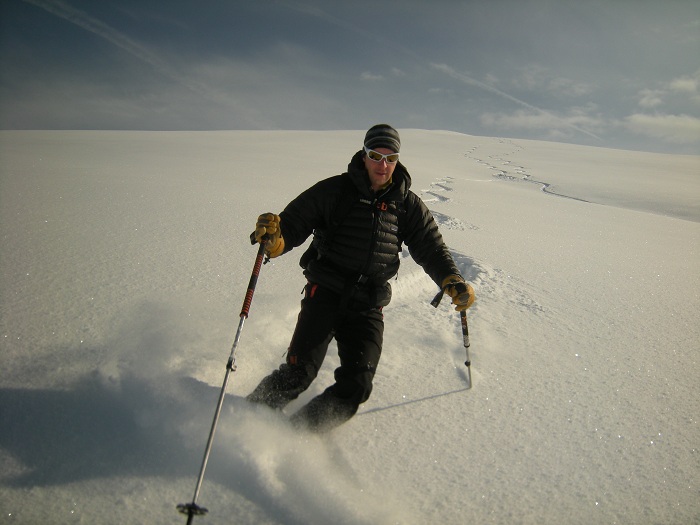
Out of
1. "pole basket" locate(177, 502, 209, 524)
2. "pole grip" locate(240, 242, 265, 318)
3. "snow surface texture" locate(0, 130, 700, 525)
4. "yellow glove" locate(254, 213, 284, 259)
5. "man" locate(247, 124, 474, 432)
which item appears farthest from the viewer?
"man" locate(247, 124, 474, 432)

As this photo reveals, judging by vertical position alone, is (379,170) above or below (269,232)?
above

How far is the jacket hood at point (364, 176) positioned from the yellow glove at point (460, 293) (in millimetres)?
615

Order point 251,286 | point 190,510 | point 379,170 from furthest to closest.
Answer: point 379,170 < point 251,286 < point 190,510

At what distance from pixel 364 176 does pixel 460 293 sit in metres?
0.88

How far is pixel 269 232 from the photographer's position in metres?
1.98

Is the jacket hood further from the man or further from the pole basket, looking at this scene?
the pole basket

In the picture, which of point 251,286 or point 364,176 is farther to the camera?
point 364,176

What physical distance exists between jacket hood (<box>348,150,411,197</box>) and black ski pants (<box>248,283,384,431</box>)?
641mm

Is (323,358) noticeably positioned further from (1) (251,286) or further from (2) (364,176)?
(2) (364,176)

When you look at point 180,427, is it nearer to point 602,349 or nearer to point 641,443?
point 641,443

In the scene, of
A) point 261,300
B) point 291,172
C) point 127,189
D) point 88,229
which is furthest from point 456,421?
point 291,172

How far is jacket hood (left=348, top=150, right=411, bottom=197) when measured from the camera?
219 centimetres

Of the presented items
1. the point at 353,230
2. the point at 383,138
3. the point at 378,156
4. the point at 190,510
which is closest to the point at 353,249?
the point at 353,230

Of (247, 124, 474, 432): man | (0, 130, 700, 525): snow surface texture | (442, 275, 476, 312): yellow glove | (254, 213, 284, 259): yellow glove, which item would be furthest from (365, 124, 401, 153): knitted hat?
(0, 130, 700, 525): snow surface texture
